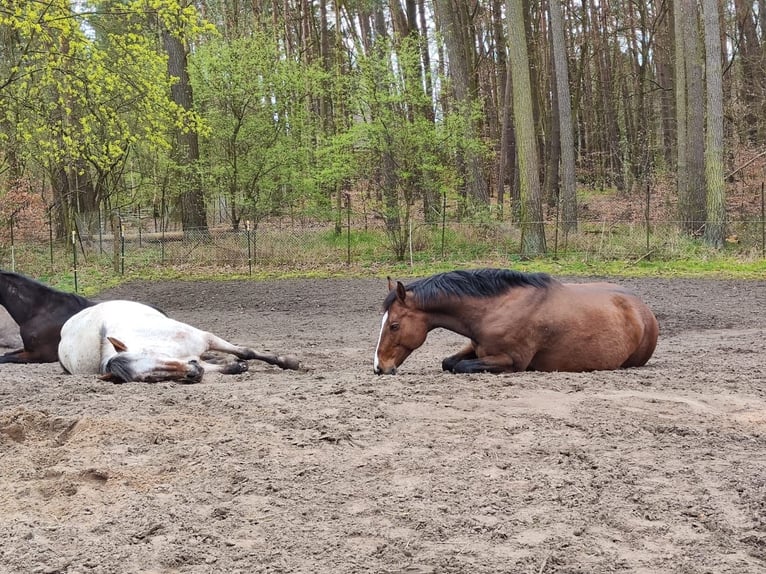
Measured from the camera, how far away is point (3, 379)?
678 centimetres

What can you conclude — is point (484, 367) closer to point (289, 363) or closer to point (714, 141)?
point (289, 363)

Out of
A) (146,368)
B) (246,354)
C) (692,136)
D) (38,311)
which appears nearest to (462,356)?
(246,354)

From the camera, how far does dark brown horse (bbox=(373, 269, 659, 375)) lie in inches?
262

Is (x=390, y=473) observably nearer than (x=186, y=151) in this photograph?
Yes

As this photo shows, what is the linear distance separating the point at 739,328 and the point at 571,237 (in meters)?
10.5

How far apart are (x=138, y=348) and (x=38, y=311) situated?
266 centimetres

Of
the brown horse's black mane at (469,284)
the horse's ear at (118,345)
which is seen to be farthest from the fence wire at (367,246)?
the horse's ear at (118,345)

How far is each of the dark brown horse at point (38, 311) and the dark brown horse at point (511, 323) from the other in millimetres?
4178

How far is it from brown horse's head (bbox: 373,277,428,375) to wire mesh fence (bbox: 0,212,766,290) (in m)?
12.9

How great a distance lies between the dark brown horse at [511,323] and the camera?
6656mm

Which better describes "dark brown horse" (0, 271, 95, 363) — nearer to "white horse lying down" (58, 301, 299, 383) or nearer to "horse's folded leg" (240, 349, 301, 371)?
"white horse lying down" (58, 301, 299, 383)

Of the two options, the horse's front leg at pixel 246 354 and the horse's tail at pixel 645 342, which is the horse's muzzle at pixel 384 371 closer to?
the horse's front leg at pixel 246 354

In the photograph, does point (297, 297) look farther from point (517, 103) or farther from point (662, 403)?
point (662, 403)

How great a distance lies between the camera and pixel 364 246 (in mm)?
21703
